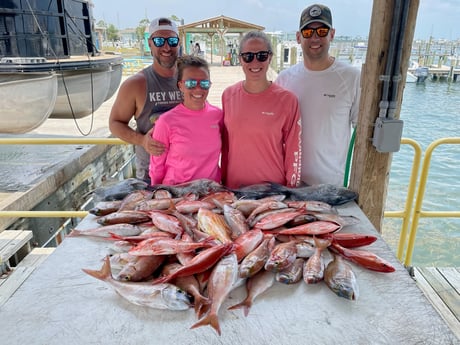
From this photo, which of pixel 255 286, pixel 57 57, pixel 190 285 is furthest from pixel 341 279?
pixel 57 57

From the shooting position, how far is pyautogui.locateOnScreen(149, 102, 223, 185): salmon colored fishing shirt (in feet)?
7.37

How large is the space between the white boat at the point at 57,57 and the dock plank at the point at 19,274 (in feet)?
11.2

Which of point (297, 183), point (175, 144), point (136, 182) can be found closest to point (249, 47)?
point (175, 144)

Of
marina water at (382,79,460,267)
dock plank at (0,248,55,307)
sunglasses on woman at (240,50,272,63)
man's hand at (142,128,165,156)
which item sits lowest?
marina water at (382,79,460,267)

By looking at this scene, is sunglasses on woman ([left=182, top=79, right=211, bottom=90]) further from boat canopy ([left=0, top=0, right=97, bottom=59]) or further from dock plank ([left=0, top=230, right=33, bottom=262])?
boat canopy ([left=0, top=0, right=97, bottom=59])

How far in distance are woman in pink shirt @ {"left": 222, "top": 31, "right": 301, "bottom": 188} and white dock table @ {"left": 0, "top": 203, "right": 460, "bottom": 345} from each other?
3.33 ft

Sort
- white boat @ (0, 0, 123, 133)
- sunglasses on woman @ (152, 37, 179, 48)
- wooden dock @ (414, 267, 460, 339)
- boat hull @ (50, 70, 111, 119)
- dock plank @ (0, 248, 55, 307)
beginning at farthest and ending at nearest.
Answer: boat hull @ (50, 70, 111, 119) → white boat @ (0, 0, 123, 133) → dock plank @ (0, 248, 55, 307) → wooden dock @ (414, 267, 460, 339) → sunglasses on woman @ (152, 37, 179, 48)

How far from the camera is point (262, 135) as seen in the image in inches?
87.7

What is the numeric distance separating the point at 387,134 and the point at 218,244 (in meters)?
1.19

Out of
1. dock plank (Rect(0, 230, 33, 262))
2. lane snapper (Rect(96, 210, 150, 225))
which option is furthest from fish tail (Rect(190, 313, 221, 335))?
dock plank (Rect(0, 230, 33, 262))

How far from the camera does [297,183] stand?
→ 7.77 feet

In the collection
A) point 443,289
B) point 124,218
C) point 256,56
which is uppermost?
point 256,56

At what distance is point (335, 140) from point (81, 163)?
20.4ft

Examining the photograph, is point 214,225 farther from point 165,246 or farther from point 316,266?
point 316,266
